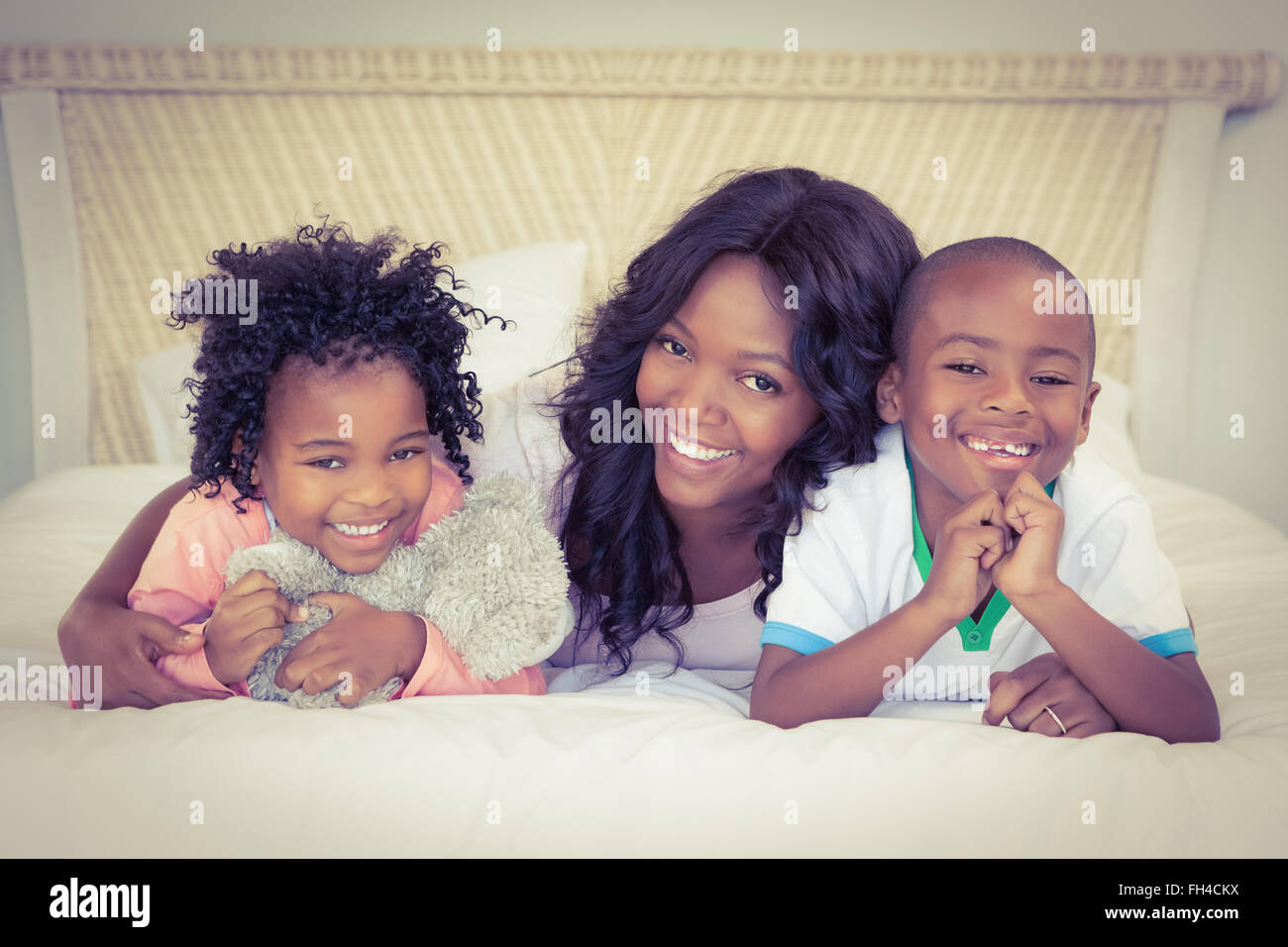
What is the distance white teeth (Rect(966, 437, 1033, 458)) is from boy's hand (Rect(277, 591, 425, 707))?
0.55 metres

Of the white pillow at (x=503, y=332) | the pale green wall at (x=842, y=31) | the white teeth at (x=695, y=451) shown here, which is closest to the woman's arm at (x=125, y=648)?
the white teeth at (x=695, y=451)

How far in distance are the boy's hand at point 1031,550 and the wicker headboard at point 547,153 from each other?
1349 mm

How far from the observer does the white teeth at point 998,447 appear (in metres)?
0.99

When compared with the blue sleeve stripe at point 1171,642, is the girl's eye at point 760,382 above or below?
above

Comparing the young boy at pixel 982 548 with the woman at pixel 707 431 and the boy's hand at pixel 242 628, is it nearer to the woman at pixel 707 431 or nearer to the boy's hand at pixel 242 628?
the woman at pixel 707 431

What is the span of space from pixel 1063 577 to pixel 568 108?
151 cm

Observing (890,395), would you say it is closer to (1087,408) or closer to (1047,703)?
(1087,408)

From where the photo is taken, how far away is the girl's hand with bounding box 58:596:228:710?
1001 millimetres

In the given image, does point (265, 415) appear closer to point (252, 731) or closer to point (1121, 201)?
point (252, 731)

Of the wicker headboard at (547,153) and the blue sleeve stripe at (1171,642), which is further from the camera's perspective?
the wicker headboard at (547,153)

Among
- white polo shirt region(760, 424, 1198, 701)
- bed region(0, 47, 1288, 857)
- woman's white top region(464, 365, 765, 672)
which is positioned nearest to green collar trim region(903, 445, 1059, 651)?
white polo shirt region(760, 424, 1198, 701)

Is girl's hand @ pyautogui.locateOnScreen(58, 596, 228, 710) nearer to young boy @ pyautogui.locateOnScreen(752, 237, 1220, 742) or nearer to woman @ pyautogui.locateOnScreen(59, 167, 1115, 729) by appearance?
woman @ pyautogui.locateOnScreen(59, 167, 1115, 729)

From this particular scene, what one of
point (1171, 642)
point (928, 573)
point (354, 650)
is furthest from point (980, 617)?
point (354, 650)

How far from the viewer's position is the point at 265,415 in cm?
104
